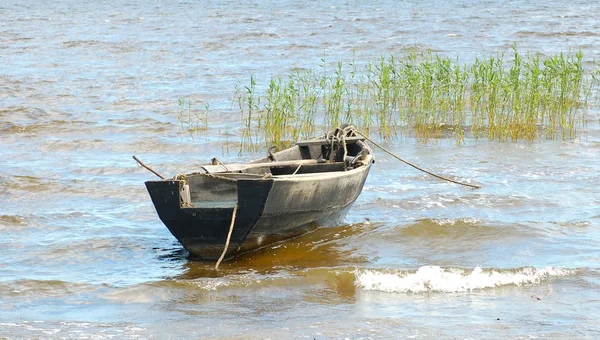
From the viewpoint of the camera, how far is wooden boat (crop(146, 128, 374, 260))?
793 centimetres

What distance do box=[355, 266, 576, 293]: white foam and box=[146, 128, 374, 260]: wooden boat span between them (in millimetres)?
932

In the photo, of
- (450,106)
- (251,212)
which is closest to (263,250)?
(251,212)

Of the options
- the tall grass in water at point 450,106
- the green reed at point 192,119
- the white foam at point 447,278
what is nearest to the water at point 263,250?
the white foam at point 447,278

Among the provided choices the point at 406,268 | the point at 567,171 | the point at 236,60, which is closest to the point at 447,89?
the point at 567,171

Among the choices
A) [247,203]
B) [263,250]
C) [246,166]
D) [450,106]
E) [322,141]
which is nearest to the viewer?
[247,203]

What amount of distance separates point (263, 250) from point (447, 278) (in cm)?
187

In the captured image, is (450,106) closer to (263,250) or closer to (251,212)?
(263,250)

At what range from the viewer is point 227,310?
7.24m

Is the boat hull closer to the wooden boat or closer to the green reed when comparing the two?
the wooden boat

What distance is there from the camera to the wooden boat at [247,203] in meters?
7.93

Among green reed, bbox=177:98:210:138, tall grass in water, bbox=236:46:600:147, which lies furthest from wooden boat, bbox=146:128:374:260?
green reed, bbox=177:98:210:138

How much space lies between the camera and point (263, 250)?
873cm

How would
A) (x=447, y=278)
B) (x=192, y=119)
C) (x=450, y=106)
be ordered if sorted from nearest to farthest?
1. (x=447, y=278)
2. (x=450, y=106)
3. (x=192, y=119)

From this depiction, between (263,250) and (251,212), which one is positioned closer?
(251,212)
